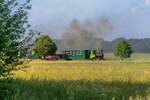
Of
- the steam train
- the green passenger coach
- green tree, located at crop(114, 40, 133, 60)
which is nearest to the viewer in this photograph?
the green passenger coach

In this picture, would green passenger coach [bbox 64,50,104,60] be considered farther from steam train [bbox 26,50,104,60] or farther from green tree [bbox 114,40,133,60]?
green tree [bbox 114,40,133,60]

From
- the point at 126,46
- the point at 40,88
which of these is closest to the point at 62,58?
the point at 126,46

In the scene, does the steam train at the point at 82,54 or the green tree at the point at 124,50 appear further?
the green tree at the point at 124,50

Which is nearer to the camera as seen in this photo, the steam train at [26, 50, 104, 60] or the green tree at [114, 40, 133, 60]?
the steam train at [26, 50, 104, 60]

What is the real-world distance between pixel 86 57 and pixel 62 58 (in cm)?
900

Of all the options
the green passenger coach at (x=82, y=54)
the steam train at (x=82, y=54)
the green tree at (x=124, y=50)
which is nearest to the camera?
the green passenger coach at (x=82, y=54)

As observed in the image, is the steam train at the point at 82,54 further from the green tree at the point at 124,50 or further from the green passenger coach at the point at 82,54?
the green tree at the point at 124,50

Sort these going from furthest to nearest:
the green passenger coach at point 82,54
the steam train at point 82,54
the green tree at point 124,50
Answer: the green tree at point 124,50 < the steam train at point 82,54 < the green passenger coach at point 82,54

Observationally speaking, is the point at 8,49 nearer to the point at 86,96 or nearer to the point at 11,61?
the point at 11,61

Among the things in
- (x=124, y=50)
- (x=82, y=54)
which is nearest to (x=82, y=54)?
(x=82, y=54)

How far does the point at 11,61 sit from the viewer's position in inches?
346

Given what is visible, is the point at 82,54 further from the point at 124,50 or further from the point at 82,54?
the point at 124,50

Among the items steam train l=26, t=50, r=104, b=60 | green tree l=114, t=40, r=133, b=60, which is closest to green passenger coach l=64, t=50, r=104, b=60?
steam train l=26, t=50, r=104, b=60

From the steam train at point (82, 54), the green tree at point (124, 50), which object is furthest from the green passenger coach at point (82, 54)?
the green tree at point (124, 50)
